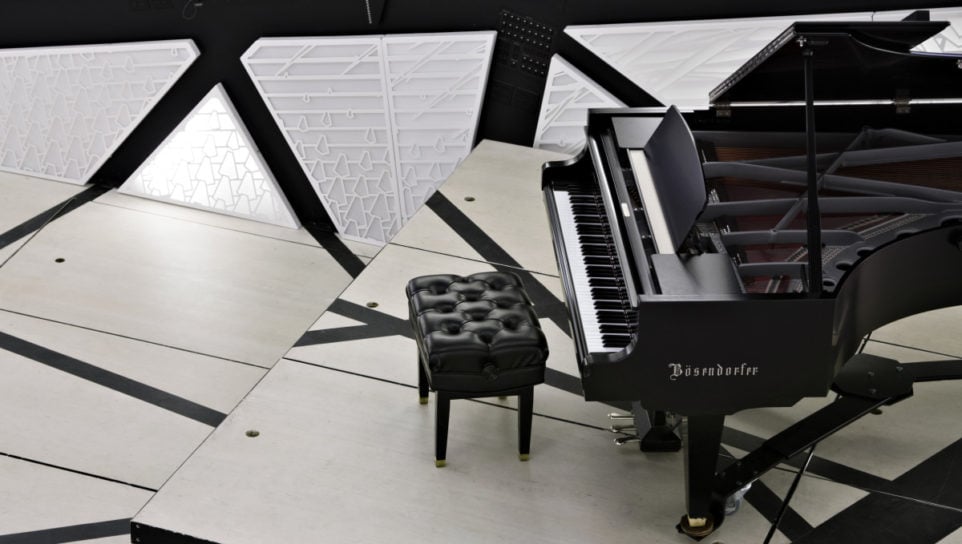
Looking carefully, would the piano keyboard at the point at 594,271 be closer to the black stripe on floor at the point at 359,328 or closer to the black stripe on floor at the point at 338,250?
the black stripe on floor at the point at 359,328

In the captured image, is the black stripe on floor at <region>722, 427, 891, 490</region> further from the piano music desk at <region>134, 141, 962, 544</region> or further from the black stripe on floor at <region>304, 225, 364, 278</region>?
the black stripe on floor at <region>304, 225, 364, 278</region>

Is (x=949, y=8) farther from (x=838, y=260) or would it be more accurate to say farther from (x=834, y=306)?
(x=834, y=306)

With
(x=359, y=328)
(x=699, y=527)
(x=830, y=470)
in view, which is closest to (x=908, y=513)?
(x=830, y=470)

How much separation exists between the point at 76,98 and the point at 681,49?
3013 millimetres

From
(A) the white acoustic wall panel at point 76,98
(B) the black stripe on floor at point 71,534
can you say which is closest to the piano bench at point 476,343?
(B) the black stripe on floor at point 71,534

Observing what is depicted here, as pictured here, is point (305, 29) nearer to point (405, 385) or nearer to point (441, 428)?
point (405, 385)

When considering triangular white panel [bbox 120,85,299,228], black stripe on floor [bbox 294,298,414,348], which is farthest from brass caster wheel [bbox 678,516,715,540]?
triangular white panel [bbox 120,85,299,228]

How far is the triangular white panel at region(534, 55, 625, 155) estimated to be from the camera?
5.00 metres

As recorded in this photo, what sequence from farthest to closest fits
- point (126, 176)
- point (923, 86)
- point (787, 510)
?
point (126, 176) → point (923, 86) → point (787, 510)

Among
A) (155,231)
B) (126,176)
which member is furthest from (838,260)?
(126,176)

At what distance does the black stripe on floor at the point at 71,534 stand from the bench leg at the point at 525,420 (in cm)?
133

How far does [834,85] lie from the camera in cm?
360

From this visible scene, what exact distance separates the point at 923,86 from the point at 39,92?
167 inches

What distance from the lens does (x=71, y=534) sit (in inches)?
142
